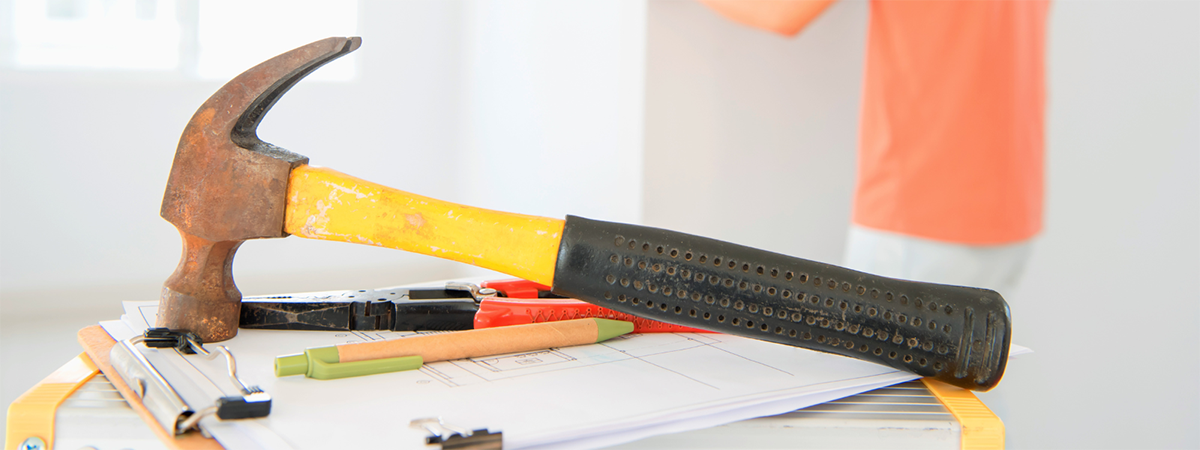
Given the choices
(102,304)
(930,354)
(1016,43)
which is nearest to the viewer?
(930,354)

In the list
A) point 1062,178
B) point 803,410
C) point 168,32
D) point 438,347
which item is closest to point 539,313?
point 438,347

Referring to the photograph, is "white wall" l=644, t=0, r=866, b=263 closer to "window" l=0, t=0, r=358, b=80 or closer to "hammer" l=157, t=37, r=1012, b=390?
"hammer" l=157, t=37, r=1012, b=390

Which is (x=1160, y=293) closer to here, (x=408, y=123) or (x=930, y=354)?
(x=930, y=354)

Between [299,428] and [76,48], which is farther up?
[76,48]

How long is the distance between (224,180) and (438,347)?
0.21 meters

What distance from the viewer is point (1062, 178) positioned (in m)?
1.13

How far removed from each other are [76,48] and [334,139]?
3.26ft

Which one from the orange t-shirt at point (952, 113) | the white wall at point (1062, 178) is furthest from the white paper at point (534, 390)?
the white wall at point (1062, 178)

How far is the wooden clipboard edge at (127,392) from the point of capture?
403 mm

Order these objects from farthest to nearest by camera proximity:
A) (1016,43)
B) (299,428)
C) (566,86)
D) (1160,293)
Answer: (566,86) < (1160,293) < (1016,43) < (299,428)

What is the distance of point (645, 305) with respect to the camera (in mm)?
546

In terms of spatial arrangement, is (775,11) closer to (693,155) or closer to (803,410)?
(693,155)

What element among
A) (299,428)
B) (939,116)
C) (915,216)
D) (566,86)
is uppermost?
(566,86)

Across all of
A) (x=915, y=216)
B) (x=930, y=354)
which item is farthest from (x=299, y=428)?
(x=915, y=216)
